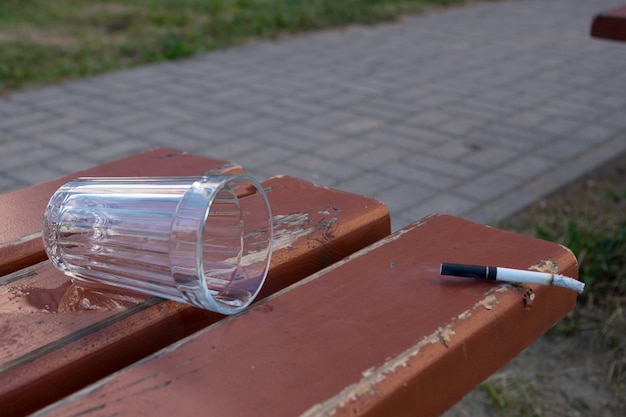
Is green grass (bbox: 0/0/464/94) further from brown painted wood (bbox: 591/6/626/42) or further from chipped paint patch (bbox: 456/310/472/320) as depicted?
chipped paint patch (bbox: 456/310/472/320)

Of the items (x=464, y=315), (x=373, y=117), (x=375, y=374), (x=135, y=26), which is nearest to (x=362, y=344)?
(x=375, y=374)

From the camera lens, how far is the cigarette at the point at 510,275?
113cm

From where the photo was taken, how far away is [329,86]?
16.7ft

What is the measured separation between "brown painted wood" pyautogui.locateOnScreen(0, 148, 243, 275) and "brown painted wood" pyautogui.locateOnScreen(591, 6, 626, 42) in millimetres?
2279

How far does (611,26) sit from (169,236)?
114 inches

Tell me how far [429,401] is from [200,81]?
4.44 meters

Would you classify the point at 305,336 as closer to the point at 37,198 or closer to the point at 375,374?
the point at 375,374

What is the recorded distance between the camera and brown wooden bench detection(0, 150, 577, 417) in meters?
0.90

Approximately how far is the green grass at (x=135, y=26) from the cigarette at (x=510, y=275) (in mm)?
4400

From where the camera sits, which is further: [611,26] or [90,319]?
[611,26]

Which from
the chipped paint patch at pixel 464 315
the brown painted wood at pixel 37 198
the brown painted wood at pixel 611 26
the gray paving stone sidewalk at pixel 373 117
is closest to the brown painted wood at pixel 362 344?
the chipped paint patch at pixel 464 315

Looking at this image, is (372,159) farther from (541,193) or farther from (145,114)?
(145,114)

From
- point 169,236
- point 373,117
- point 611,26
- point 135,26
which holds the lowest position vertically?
point 373,117

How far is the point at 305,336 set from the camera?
1002 millimetres
